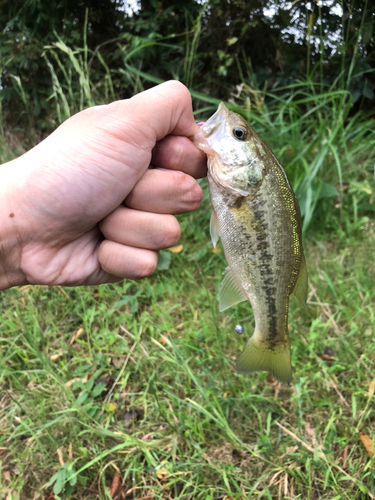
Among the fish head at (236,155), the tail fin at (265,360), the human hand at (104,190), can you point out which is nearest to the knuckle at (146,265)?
the human hand at (104,190)

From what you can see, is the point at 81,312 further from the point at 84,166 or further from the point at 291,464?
the point at 291,464

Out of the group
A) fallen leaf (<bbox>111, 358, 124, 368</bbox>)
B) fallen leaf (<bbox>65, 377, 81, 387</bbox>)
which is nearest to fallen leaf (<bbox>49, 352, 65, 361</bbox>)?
fallen leaf (<bbox>65, 377, 81, 387</bbox>)

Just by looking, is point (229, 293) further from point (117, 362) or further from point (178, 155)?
point (117, 362)

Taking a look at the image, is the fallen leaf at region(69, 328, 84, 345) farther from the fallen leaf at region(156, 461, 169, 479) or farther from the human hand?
the fallen leaf at region(156, 461, 169, 479)

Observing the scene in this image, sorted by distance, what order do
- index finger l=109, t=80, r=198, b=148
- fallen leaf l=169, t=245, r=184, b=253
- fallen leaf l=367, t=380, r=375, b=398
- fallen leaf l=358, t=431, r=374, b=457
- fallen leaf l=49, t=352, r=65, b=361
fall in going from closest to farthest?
1. index finger l=109, t=80, r=198, b=148
2. fallen leaf l=358, t=431, r=374, b=457
3. fallen leaf l=367, t=380, r=375, b=398
4. fallen leaf l=49, t=352, r=65, b=361
5. fallen leaf l=169, t=245, r=184, b=253

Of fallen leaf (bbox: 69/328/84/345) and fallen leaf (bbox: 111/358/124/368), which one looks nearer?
fallen leaf (bbox: 111/358/124/368)

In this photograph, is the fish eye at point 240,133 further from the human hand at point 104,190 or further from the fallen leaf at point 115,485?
the fallen leaf at point 115,485

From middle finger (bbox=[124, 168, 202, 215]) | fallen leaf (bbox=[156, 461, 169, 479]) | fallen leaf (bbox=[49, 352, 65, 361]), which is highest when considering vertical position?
middle finger (bbox=[124, 168, 202, 215])

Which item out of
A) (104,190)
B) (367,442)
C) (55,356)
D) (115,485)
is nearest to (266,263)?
(104,190)
